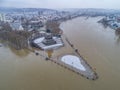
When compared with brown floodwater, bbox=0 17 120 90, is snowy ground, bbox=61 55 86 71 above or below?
above

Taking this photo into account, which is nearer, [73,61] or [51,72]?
[51,72]

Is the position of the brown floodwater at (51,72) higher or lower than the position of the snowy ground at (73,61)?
lower

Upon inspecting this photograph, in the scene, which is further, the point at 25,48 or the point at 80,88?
the point at 25,48

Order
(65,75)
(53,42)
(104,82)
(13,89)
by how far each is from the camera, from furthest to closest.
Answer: (53,42) < (65,75) < (104,82) < (13,89)

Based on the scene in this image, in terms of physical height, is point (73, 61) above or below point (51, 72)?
above

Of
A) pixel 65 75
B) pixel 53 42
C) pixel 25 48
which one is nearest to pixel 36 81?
pixel 65 75

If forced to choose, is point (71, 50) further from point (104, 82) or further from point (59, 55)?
point (104, 82)

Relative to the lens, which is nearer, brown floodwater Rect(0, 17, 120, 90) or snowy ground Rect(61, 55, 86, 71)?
brown floodwater Rect(0, 17, 120, 90)

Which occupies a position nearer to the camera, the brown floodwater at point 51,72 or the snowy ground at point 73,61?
the brown floodwater at point 51,72
